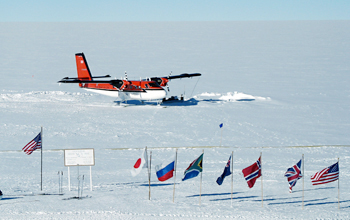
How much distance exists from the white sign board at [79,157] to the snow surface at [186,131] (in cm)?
117

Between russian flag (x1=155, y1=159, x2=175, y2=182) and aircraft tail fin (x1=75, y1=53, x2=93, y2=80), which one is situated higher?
aircraft tail fin (x1=75, y1=53, x2=93, y2=80)

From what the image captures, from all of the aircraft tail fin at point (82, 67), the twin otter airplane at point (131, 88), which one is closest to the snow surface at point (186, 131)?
the twin otter airplane at point (131, 88)

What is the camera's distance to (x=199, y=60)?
2453 inches

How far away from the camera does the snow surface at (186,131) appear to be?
44.7ft

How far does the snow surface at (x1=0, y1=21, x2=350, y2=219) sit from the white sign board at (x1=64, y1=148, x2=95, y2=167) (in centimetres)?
117

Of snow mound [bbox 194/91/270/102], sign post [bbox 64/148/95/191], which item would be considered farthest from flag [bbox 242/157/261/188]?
snow mound [bbox 194/91/270/102]

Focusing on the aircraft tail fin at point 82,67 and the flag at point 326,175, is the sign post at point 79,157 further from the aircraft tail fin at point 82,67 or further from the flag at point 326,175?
the aircraft tail fin at point 82,67

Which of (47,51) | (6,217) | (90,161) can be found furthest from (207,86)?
(47,51)

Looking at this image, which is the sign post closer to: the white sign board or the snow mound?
the white sign board

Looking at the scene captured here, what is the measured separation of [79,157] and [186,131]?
40.1 ft

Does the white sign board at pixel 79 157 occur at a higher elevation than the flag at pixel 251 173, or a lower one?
higher

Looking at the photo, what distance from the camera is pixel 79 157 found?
15.1m

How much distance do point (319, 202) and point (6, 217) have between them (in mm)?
10904

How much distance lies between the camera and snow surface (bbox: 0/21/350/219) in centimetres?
1362
